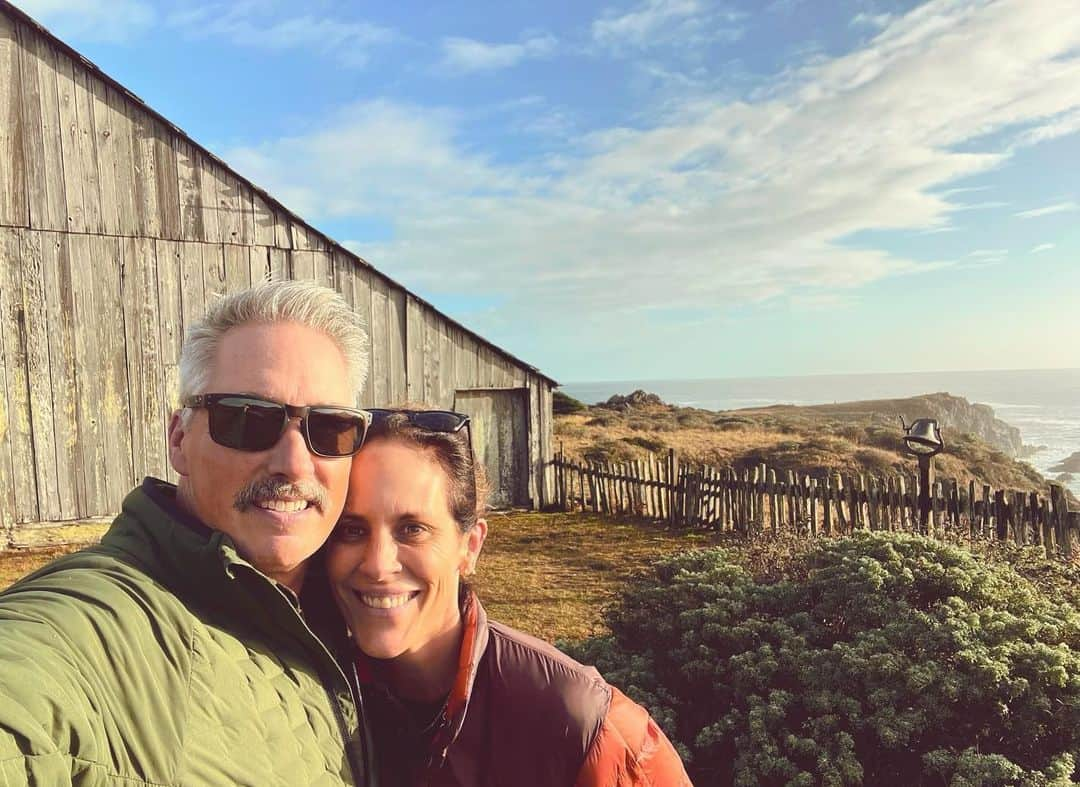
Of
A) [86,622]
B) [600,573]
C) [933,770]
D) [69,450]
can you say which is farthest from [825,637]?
[69,450]

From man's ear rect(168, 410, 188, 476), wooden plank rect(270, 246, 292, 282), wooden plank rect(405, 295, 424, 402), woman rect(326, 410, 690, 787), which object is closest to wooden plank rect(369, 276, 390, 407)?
wooden plank rect(405, 295, 424, 402)

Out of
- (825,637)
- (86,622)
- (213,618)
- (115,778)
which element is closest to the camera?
(115,778)

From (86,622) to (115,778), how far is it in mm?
270

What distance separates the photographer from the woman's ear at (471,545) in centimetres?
224

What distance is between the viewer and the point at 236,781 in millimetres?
1226

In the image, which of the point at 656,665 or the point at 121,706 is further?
the point at 656,665

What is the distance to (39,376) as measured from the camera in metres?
10.1

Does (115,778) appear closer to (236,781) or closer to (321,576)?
(236,781)

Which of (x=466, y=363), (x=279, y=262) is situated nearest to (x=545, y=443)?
(x=466, y=363)

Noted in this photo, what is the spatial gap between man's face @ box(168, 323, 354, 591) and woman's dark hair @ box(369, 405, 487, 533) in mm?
262

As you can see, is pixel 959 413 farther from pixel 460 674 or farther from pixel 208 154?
pixel 460 674

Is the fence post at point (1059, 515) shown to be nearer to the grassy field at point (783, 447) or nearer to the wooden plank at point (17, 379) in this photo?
the grassy field at point (783, 447)

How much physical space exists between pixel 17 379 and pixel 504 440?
26.7 ft

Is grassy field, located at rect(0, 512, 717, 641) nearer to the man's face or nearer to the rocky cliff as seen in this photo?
the man's face
